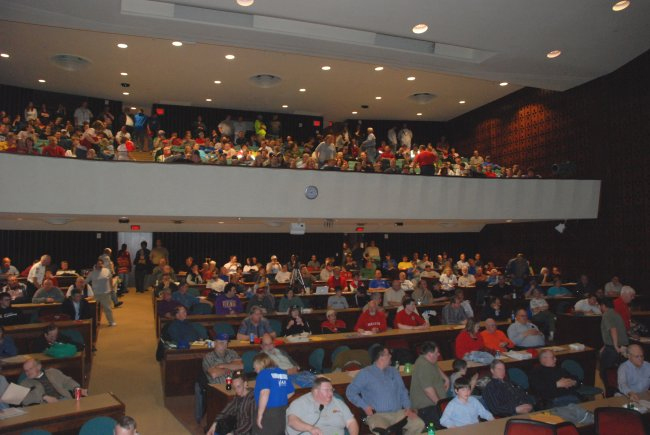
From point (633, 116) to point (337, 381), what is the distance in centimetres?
1195

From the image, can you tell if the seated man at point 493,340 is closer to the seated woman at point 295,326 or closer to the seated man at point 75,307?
the seated woman at point 295,326

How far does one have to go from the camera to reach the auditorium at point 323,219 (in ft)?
20.4

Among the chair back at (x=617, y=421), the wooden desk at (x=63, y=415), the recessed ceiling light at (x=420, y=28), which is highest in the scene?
the recessed ceiling light at (x=420, y=28)

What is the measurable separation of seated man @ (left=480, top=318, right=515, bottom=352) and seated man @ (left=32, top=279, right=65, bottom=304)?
8.39m

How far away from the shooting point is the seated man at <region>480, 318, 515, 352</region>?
8.14 m

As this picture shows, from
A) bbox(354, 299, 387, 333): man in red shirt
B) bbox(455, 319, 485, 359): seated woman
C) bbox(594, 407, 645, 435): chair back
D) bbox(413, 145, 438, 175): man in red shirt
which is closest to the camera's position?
bbox(594, 407, 645, 435): chair back

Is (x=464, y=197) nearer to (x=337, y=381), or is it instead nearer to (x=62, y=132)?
(x=337, y=381)

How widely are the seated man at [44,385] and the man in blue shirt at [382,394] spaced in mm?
3200

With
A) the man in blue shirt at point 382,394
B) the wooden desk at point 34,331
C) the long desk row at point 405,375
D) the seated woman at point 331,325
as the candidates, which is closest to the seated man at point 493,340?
the long desk row at point 405,375

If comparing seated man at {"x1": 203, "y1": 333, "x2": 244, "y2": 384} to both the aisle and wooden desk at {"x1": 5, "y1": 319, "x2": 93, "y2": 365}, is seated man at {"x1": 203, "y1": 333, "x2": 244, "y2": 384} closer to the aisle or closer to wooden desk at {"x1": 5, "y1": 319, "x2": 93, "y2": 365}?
the aisle

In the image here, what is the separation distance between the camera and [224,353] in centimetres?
730

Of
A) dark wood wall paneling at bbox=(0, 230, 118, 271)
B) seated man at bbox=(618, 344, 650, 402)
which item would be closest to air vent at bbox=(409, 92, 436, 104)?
dark wood wall paneling at bbox=(0, 230, 118, 271)

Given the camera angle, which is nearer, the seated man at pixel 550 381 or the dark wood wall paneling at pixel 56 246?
the seated man at pixel 550 381

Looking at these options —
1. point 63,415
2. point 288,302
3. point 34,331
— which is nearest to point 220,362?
point 63,415
